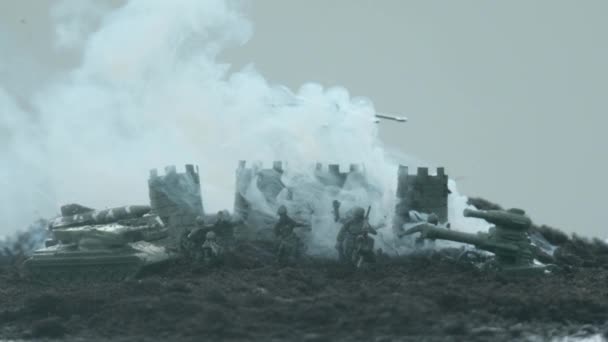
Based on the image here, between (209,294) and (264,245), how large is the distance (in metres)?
14.1

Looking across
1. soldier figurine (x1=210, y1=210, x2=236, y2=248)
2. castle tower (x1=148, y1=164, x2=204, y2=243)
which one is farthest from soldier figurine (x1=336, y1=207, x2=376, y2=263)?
castle tower (x1=148, y1=164, x2=204, y2=243)

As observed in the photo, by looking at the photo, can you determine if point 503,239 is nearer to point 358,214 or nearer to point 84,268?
point 358,214

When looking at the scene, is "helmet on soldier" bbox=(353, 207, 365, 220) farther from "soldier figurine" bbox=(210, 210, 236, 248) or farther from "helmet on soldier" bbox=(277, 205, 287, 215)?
"soldier figurine" bbox=(210, 210, 236, 248)

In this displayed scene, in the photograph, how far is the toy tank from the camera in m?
63.4

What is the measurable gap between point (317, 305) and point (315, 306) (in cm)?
12

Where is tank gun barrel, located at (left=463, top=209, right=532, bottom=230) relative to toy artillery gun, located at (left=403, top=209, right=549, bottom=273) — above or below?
above

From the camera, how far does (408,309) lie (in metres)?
52.8

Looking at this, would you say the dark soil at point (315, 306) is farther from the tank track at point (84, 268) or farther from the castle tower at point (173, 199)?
the castle tower at point (173, 199)

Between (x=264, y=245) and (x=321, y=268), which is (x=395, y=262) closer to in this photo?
(x=321, y=268)

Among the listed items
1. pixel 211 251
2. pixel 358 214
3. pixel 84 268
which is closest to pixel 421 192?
pixel 358 214

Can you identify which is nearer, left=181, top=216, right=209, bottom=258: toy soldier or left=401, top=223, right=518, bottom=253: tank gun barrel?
left=401, top=223, right=518, bottom=253: tank gun barrel

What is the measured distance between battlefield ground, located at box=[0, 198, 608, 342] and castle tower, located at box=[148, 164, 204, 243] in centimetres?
838

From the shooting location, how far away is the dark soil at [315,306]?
5172 centimetres

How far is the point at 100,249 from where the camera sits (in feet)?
209
